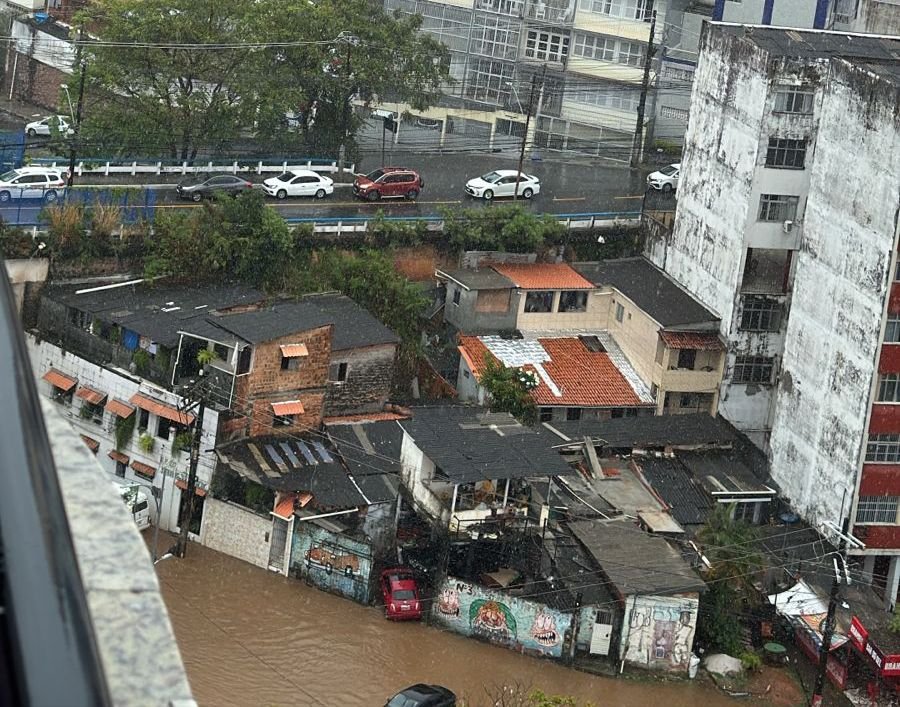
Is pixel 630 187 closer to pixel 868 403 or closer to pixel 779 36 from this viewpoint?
pixel 779 36

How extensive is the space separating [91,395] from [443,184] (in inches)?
555

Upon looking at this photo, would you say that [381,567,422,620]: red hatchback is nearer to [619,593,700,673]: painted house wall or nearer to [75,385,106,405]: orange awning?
[619,593,700,673]: painted house wall

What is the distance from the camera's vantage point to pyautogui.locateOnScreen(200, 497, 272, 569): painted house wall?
90.9ft

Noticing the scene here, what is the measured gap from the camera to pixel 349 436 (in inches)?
1172

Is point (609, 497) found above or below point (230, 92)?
below

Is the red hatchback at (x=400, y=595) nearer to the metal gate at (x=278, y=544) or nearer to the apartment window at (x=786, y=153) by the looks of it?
the metal gate at (x=278, y=544)

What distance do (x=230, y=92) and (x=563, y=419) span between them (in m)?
13.0

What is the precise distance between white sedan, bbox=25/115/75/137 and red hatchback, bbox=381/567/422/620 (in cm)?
1675

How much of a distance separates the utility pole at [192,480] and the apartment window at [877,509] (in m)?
12.0

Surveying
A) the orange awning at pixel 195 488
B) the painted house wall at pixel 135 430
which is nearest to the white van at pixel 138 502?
the painted house wall at pixel 135 430

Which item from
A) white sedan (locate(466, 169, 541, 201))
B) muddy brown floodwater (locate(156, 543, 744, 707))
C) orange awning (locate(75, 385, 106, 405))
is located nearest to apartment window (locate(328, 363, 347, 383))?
orange awning (locate(75, 385, 106, 405))

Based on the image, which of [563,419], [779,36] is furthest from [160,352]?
[779,36]

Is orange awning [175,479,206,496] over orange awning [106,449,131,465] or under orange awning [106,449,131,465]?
under

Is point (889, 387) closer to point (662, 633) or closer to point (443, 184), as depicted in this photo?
point (662, 633)
